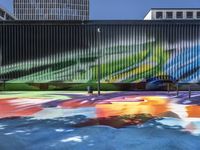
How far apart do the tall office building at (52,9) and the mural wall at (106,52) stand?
292 ft

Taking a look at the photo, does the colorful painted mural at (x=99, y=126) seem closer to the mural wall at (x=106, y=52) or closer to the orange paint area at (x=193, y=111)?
the orange paint area at (x=193, y=111)

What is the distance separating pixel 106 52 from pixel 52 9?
96.9 metres

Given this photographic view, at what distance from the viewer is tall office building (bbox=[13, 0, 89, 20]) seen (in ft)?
372

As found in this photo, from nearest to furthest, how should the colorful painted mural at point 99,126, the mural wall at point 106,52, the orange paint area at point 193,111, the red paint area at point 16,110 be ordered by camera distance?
the colorful painted mural at point 99,126 < the orange paint area at point 193,111 < the red paint area at point 16,110 < the mural wall at point 106,52

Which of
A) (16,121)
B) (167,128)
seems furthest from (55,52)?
(167,128)

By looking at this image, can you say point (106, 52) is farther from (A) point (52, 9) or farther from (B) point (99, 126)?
(A) point (52, 9)

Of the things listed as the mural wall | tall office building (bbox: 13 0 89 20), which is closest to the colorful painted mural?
the mural wall

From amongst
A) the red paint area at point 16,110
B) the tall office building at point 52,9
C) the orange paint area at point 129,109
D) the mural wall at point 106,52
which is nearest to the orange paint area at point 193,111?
the orange paint area at point 129,109

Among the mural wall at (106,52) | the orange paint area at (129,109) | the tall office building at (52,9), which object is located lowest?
the orange paint area at (129,109)

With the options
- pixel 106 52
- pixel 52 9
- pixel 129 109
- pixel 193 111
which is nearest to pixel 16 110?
pixel 129 109

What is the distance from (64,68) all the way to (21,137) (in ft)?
49.4

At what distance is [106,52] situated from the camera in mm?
23375

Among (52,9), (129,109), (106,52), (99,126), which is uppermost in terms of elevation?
(52,9)

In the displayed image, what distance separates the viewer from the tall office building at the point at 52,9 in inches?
4459
